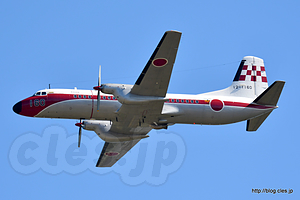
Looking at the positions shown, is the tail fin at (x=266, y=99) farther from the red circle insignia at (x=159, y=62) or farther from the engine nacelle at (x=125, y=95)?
the red circle insignia at (x=159, y=62)

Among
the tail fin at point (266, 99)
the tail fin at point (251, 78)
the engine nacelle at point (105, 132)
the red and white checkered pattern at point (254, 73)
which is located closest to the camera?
the tail fin at point (266, 99)

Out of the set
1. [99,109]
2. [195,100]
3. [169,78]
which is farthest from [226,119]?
[99,109]

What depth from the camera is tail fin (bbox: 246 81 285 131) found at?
94.6ft

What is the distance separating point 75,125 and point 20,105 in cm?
407

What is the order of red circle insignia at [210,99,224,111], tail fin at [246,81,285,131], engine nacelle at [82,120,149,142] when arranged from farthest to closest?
engine nacelle at [82,120,149,142] → red circle insignia at [210,99,224,111] → tail fin at [246,81,285,131]

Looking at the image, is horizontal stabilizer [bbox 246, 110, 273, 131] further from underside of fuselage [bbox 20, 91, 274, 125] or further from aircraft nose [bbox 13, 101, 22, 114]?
aircraft nose [bbox 13, 101, 22, 114]

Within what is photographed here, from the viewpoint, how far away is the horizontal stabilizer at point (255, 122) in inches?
1224

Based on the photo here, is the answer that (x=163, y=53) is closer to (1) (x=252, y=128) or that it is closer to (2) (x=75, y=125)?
(2) (x=75, y=125)

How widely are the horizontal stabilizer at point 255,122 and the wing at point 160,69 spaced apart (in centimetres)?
913

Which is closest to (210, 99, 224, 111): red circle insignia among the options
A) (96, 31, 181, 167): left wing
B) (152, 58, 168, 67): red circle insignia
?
(96, 31, 181, 167): left wing

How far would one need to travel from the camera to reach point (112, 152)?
112 feet

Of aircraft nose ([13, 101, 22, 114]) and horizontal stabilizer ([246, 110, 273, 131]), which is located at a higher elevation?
aircraft nose ([13, 101, 22, 114])

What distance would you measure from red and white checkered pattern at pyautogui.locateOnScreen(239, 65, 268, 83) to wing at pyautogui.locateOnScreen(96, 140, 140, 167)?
10.6 meters

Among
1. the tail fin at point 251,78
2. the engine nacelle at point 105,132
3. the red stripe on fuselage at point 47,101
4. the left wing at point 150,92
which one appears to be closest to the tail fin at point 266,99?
the tail fin at point 251,78
